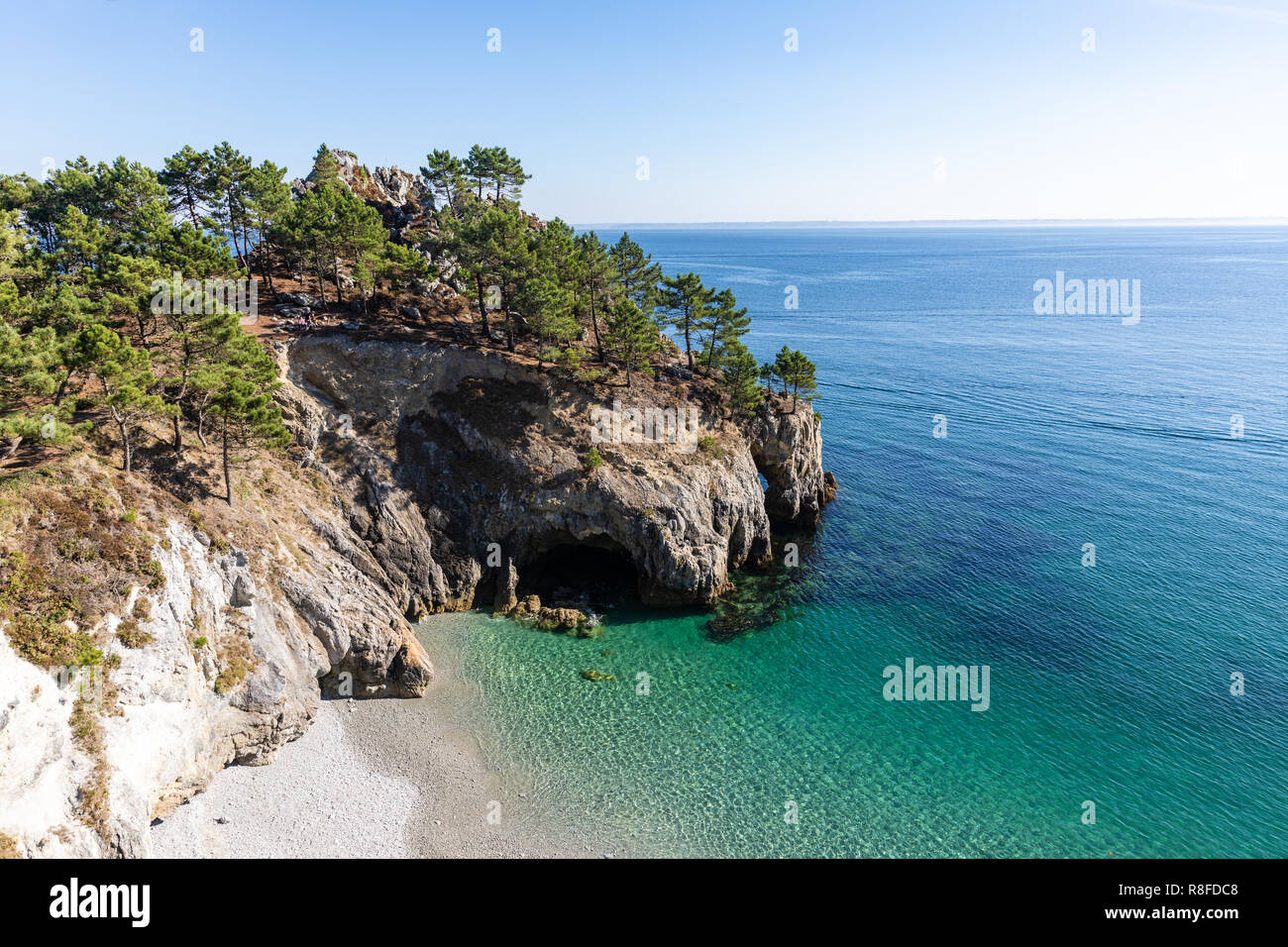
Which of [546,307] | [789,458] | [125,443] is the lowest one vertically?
[789,458]

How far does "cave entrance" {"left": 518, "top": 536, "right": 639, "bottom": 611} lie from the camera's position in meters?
50.2

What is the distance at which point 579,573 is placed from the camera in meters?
53.2

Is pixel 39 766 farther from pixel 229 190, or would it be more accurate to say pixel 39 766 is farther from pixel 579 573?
pixel 229 190

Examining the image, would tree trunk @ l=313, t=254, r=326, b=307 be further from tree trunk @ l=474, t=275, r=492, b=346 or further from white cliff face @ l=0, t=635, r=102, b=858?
white cliff face @ l=0, t=635, r=102, b=858

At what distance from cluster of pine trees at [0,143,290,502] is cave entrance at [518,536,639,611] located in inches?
832

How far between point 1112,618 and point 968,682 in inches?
614

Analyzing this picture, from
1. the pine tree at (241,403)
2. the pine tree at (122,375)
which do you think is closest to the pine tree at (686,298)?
the pine tree at (241,403)

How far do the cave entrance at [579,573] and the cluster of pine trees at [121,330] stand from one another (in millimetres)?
21136

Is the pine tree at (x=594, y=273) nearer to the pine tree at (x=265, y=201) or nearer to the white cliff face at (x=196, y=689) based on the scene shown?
the pine tree at (x=265, y=201)

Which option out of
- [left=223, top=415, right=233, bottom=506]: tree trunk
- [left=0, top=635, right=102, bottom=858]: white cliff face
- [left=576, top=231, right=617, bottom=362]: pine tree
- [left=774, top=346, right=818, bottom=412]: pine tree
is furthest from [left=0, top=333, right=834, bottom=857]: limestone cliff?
[left=576, top=231, right=617, bottom=362]: pine tree

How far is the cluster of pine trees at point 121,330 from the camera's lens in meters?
31.9

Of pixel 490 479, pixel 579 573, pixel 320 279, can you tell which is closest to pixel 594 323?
pixel 490 479

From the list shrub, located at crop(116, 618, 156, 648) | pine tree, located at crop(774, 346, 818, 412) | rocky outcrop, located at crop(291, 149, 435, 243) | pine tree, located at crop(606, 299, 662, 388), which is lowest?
shrub, located at crop(116, 618, 156, 648)

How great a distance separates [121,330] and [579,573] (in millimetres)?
37864
